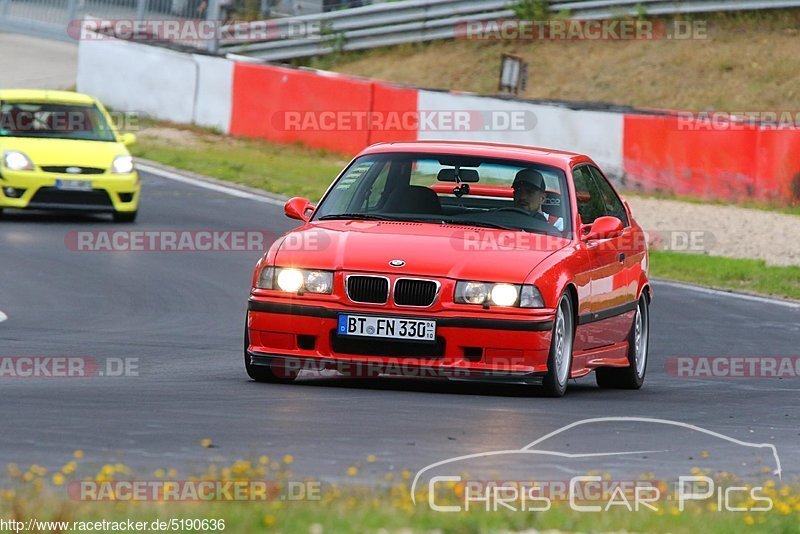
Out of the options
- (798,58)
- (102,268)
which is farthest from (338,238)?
(798,58)

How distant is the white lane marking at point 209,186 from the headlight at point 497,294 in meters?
13.7

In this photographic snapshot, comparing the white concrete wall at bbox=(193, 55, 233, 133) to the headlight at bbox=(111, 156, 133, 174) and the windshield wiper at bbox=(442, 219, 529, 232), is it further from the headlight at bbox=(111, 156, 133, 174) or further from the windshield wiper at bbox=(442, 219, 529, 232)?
the windshield wiper at bbox=(442, 219, 529, 232)

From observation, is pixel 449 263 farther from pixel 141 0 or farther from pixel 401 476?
pixel 141 0

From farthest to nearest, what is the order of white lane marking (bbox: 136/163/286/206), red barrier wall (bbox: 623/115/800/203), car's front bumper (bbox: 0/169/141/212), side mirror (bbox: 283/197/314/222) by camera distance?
white lane marking (bbox: 136/163/286/206) → red barrier wall (bbox: 623/115/800/203) → car's front bumper (bbox: 0/169/141/212) → side mirror (bbox: 283/197/314/222)

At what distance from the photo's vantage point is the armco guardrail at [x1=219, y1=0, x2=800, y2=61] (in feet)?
112

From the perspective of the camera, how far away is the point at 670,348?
43.7 ft

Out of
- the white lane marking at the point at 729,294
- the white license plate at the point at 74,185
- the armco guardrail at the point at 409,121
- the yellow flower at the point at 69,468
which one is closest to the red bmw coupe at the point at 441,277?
the yellow flower at the point at 69,468

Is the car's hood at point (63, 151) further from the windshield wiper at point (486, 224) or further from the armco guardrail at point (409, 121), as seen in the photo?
the windshield wiper at point (486, 224)

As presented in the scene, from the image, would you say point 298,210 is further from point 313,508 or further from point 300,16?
point 300,16

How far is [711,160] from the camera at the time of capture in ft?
76.9

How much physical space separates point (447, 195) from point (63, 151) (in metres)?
10.1

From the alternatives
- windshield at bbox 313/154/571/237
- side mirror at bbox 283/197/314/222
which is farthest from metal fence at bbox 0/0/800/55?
side mirror at bbox 283/197/314/222

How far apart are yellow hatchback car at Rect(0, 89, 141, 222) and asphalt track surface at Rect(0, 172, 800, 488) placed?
334cm

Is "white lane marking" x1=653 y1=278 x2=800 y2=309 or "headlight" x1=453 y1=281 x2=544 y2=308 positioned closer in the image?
"headlight" x1=453 y1=281 x2=544 y2=308
